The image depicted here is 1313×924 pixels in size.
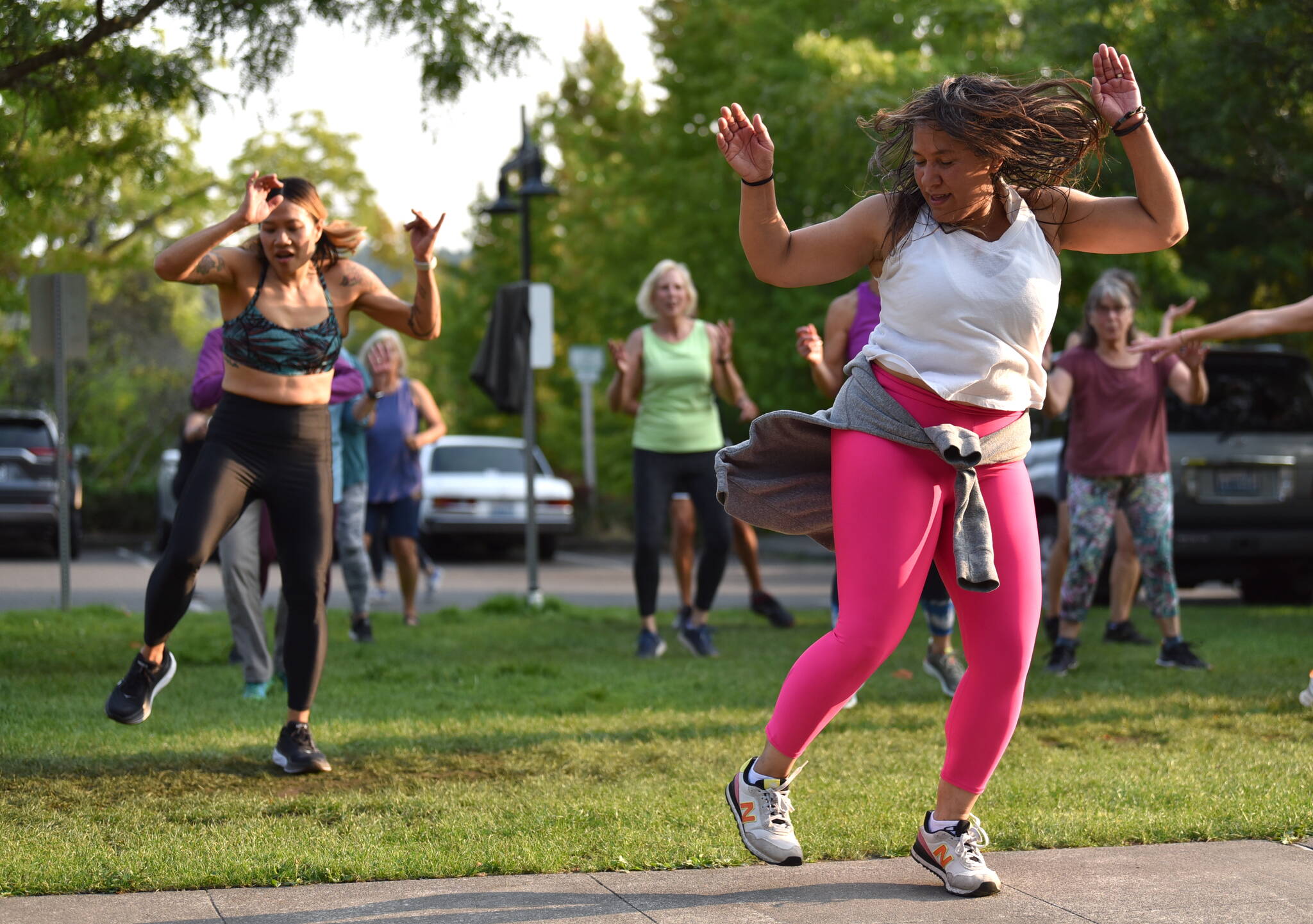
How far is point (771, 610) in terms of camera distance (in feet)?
34.8

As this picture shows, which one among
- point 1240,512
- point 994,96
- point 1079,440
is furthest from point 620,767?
point 1240,512

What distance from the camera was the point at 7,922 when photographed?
329 centimetres

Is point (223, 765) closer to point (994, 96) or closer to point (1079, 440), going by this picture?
point (994, 96)

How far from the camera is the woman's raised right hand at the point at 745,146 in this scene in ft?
11.6

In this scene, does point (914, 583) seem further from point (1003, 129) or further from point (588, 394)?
point (588, 394)

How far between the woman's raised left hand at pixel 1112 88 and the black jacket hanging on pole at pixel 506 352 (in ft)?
29.0

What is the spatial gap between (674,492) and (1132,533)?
251 cm

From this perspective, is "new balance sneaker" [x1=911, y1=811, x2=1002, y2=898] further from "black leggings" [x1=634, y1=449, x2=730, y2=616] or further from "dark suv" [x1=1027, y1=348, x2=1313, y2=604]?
"dark suv" [x1=1027, y1=348, x2=1313, y2=604]

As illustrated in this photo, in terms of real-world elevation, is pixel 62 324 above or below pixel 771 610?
above

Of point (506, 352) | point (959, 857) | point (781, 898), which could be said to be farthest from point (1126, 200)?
point (506, 352)

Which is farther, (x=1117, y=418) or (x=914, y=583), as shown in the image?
(x=1117, y=418)

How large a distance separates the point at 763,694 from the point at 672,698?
44cm

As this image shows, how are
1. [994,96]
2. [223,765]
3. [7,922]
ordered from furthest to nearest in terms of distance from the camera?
[223,765]
[994,96]
[7,922]

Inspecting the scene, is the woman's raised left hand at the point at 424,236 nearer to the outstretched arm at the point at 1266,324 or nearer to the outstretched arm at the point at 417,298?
the outstretched arm at the point at 417,298
